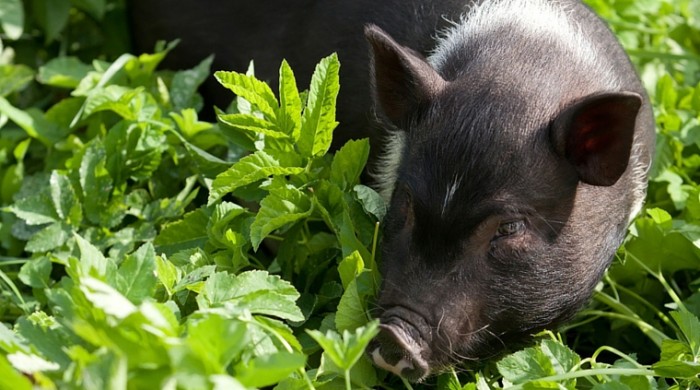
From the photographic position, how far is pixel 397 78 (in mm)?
3469

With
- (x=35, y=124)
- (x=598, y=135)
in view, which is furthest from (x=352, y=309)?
(x=35, y=124)

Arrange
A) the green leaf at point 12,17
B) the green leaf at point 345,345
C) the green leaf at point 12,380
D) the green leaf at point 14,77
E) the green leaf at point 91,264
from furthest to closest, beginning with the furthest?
the green leaf at point 12,17
the green leaf at point 14,77
the green leaf at point 91,264
the green leaf at point 345,345
the green leaf at point 12,380

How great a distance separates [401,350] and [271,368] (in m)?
0.65

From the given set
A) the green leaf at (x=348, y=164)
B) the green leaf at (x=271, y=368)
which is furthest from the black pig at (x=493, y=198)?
the green leaf at (x=271, y=368)

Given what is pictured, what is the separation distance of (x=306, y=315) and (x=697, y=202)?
58.4 inches

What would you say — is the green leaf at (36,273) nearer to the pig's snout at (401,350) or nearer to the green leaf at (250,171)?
the green leaf at (250,171)

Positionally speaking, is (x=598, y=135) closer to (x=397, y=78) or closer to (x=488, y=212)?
(x=488, y=212)

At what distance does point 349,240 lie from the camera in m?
3.34

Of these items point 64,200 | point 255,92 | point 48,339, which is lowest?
point 64,200

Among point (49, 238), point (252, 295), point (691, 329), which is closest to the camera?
point (252, 295)

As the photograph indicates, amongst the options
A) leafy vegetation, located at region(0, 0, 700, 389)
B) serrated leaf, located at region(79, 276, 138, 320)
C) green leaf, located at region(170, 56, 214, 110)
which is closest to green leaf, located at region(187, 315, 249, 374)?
leafy vegetation, located at region(0, 0, 700, 389)

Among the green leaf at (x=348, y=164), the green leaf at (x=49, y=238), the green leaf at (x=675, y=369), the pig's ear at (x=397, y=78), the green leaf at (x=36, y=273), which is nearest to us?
the green leaf at (x=675, y=369)

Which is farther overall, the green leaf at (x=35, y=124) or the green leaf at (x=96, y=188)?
the green leaf at (x=35, y=124)

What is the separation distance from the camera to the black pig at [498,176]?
308cm
